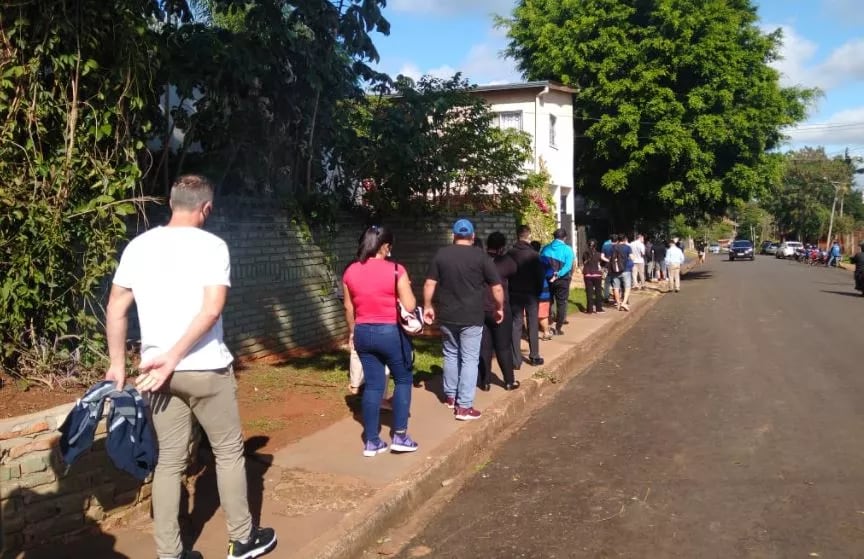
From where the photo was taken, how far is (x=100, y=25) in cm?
506

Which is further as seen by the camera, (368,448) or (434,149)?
(434,149)

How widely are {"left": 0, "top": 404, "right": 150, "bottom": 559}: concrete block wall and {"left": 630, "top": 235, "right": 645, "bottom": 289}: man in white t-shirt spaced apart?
16376 mm

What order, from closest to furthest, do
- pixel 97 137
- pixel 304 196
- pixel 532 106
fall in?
1. pixel 97 137
2. pixel 304 196
3. pixel 532 106

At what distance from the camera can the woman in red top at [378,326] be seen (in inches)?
205

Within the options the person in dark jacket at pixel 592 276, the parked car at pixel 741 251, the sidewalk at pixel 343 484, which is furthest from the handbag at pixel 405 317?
the parked car at pixel 741 251

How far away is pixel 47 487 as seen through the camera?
3664 mm

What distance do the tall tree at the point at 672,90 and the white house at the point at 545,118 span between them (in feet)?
2.86

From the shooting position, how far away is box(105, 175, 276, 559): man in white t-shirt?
3295 mm

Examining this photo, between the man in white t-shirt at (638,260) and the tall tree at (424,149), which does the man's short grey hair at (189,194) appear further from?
the man in white t-shirt at (638,260)

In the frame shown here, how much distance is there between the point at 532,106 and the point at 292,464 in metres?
22.9

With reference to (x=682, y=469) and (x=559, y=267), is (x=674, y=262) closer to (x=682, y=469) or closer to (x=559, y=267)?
(x=559, y=267)

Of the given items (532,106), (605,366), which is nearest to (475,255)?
(605,366)

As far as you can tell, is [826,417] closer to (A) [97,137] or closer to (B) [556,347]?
(B) [556,347]

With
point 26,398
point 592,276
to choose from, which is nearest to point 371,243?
point 26,398
